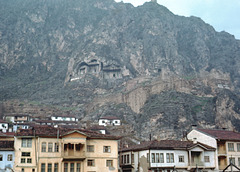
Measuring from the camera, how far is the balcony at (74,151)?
56759 millimetres

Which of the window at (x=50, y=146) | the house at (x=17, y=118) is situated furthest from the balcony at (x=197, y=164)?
the house at (x=17, y=118)

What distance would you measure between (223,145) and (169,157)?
12717mm

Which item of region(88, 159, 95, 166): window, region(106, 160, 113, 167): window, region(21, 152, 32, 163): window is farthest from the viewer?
region(106, 160, 113, 167): window

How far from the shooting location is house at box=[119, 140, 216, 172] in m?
62.0

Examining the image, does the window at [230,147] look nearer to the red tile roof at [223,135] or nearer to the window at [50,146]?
the red tile roof at [223,135]

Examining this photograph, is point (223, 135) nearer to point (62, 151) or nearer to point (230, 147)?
point (230, 147)

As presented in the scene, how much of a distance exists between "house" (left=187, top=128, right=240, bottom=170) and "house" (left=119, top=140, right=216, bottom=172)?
1.67 meters

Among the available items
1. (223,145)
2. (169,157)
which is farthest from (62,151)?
(223,145)

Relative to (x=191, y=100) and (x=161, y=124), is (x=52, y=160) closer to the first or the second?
(x=161, y=124)

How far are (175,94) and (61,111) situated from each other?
52.3m

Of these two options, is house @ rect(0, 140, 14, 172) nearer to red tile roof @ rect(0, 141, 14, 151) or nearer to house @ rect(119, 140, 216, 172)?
red tile roof @ rect(0, 141, 14, 151)

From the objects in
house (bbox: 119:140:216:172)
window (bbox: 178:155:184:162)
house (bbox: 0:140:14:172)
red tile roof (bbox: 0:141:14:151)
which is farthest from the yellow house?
window (bbox: 178:155:184:162)

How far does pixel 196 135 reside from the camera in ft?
237

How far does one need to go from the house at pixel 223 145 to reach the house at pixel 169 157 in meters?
1.67
